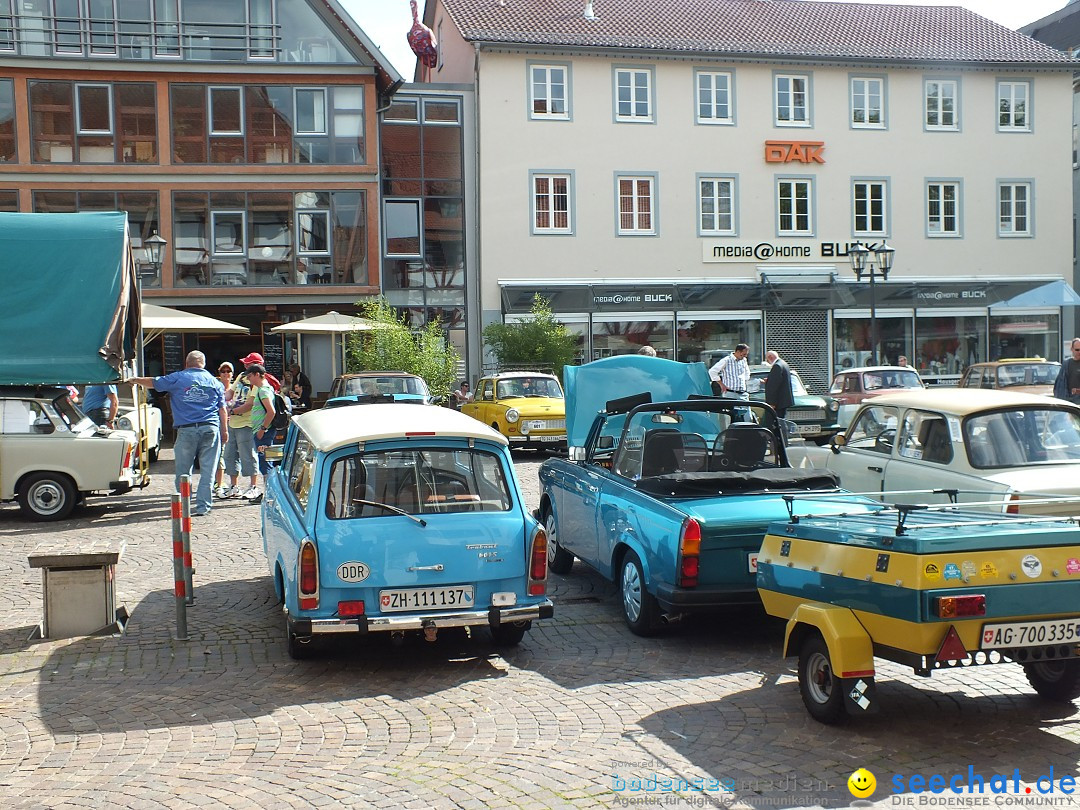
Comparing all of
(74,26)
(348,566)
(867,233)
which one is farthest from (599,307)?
(348,566)

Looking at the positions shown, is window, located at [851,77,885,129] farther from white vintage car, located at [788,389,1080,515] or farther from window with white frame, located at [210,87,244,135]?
white vintage car, located at [788,389,1080,515]

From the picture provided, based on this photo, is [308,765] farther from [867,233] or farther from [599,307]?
[867,233]

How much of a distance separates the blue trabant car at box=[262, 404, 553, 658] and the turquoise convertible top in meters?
6.43

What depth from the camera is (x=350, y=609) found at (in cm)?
686

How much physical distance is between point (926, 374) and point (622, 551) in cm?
2977

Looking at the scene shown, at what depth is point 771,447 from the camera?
9047 mm

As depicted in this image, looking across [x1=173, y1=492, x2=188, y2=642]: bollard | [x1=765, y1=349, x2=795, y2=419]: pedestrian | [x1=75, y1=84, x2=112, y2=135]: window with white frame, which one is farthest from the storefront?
[x1=173, y1=492, x2=188, y2=642]: bollard

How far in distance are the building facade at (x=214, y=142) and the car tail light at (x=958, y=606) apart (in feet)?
90.8

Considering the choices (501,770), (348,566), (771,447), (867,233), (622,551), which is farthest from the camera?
(867,233)

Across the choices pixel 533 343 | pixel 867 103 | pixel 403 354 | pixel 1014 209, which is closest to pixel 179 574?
pixel 403 354

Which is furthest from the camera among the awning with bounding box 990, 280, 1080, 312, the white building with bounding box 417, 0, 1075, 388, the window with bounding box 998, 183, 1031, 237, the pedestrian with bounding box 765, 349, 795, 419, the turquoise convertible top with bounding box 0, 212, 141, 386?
the window with bounding box 998, 183, 1031, 237

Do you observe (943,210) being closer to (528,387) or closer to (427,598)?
(528,387)

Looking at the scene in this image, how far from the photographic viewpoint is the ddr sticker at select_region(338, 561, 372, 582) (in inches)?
270

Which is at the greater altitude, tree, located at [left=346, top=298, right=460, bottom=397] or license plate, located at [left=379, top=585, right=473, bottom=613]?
tree, located at [left=346, top=298, right=460, bottom=397]
